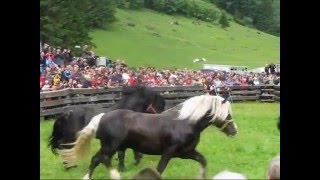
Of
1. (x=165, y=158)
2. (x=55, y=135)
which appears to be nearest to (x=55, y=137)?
(x=55, y=135)

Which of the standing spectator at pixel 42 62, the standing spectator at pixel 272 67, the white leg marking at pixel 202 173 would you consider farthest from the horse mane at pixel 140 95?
the standing spectator at pixel 272 67

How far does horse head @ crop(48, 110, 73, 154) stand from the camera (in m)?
6.21

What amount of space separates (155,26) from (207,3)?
2.44 feet

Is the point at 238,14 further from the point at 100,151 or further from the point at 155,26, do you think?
the point at 100,151

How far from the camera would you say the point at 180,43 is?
705 cm

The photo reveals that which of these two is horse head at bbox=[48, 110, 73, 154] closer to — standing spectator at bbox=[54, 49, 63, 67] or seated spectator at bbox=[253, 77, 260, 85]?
standing spectator at bbox=[54, 49, 63, 67]

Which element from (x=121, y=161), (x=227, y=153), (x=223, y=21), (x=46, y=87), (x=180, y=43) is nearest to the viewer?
(x=121, y=161)

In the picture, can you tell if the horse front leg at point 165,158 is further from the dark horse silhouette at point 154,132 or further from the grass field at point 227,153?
the grass field at point 227,153

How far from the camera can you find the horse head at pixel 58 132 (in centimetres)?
621

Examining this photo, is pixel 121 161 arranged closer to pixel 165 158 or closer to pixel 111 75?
pixel 165 158

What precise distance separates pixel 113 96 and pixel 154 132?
3.91 feet

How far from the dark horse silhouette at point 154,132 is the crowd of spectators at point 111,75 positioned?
30.7 inches

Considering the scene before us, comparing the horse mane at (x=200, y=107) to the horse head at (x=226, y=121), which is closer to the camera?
the horse mane at (x=200, y=107)

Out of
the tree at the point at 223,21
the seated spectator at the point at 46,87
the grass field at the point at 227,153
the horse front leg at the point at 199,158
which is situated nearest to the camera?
the horse front leg at the point at 199,158
